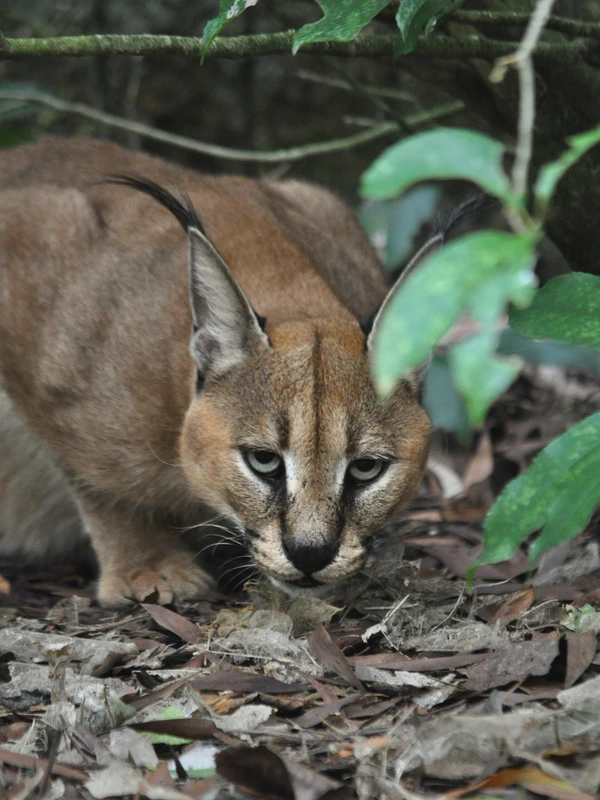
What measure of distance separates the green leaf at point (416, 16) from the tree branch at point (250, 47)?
26cm

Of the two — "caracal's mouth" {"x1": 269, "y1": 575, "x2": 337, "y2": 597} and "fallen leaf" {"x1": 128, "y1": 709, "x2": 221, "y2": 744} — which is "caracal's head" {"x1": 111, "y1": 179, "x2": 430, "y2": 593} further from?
"fallen leaf" {"x1": 128, "y1": 709, "x2": 221, "y2": 744}

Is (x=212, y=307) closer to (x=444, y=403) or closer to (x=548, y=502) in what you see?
(x=548, y=502)

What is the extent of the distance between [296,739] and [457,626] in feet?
3.17

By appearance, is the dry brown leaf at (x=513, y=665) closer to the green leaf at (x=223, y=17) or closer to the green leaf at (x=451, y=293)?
the green leaf at (x=451, y=293)

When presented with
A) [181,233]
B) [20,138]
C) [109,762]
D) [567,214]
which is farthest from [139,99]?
[109,762]

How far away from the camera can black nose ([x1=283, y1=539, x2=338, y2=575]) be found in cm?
358

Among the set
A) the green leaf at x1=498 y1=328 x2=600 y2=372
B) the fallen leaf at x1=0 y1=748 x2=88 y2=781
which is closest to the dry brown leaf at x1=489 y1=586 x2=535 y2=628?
the fallen leaf at x1=0 y1=748 x2=88 y2=781

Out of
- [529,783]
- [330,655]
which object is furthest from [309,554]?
[529,783]

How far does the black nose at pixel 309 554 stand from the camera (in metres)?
3.58

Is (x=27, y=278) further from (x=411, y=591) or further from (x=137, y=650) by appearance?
(x=411, y=591)

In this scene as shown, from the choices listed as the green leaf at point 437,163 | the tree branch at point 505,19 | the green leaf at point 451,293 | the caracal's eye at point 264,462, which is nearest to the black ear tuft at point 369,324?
the caracal's eye at point 264,462

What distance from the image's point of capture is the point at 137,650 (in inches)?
145

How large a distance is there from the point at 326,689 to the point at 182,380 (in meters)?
1.58

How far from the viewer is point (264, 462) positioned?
389 centimetres
